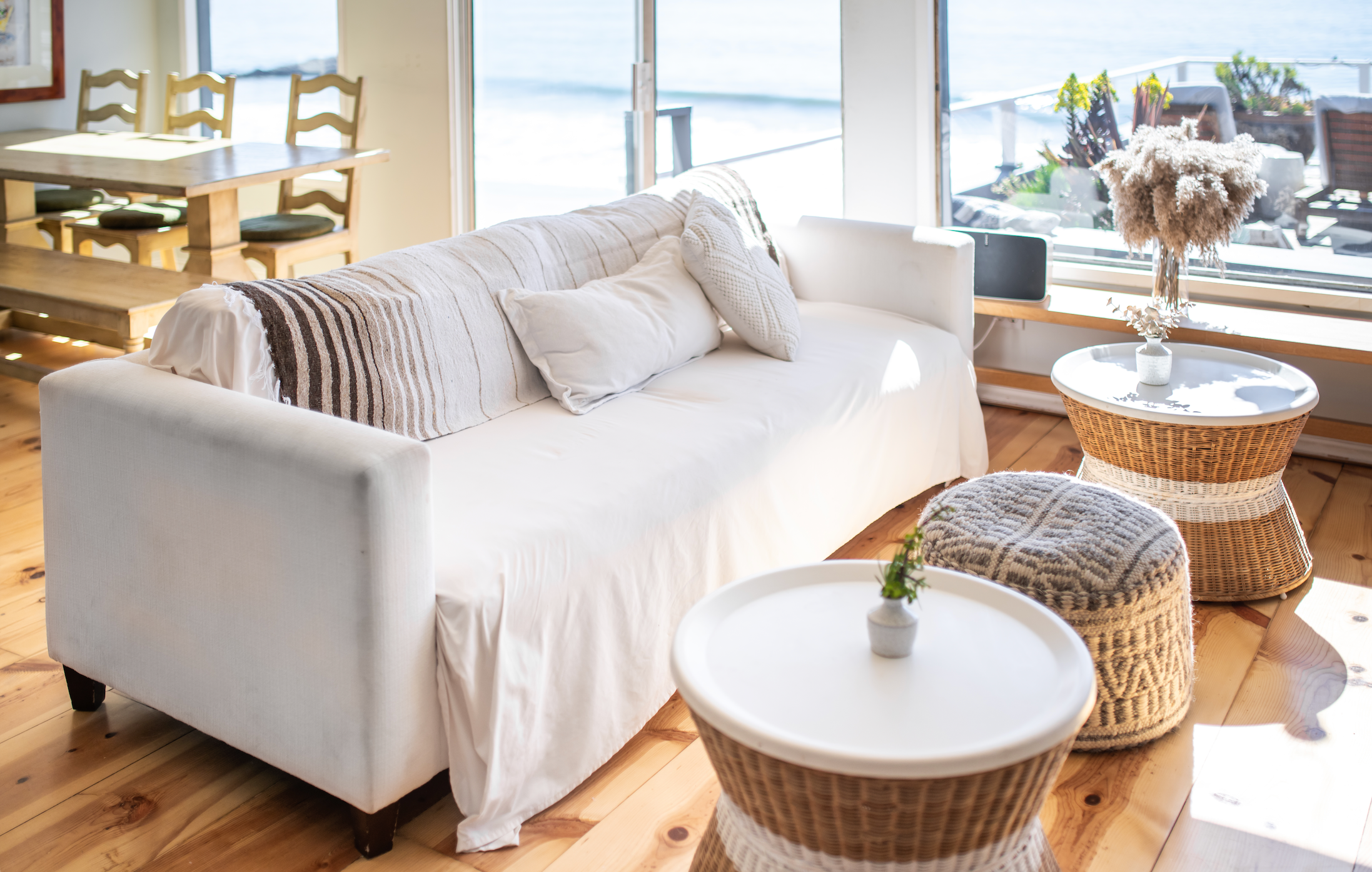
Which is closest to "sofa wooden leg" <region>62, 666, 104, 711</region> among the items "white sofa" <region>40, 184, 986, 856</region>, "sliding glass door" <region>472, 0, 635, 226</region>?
"white sofa" <region>40, 184, 986, 856</region>

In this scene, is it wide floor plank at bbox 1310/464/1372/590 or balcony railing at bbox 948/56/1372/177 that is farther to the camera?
balcony railing at bbox 948/56/1372/177

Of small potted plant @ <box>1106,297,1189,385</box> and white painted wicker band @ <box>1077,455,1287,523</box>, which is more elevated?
small potted plant @ <box>1106,297,1189,385</box>

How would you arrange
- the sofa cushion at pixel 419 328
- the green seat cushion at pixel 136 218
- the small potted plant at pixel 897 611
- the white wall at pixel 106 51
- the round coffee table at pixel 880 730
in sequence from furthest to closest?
1. the white wall at pixel 106 51
2. the green seat cushion at pixel 136 218
3. the sofa cushion at pixel 419 328
4. the small potted plant at pixel 897 611
5. the round coffee table at pixel 880 730

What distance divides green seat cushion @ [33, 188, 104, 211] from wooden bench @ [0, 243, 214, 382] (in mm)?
711

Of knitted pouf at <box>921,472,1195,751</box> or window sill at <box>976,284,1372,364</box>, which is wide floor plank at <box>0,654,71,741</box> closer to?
knitted pouf at <box>921,472,1195,751</box>

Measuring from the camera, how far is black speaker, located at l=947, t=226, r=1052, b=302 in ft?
11.1

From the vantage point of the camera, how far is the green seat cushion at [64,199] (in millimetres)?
4793

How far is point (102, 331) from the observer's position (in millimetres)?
3939

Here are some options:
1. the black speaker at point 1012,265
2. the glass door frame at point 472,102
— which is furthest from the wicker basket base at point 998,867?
the glass door frame at point 472,102

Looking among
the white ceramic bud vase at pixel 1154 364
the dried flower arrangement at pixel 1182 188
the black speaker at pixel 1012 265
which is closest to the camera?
the white ceramic bud vase at pixel 1154 364

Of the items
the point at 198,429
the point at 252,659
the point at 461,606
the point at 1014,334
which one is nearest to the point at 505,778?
the point at 461,606

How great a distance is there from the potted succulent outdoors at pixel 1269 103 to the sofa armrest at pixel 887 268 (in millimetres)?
947

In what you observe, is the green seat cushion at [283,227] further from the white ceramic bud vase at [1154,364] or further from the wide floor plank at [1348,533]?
the wide floor plank at [1348,533]

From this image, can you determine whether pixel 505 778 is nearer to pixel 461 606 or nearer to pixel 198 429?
pixel 461 606
